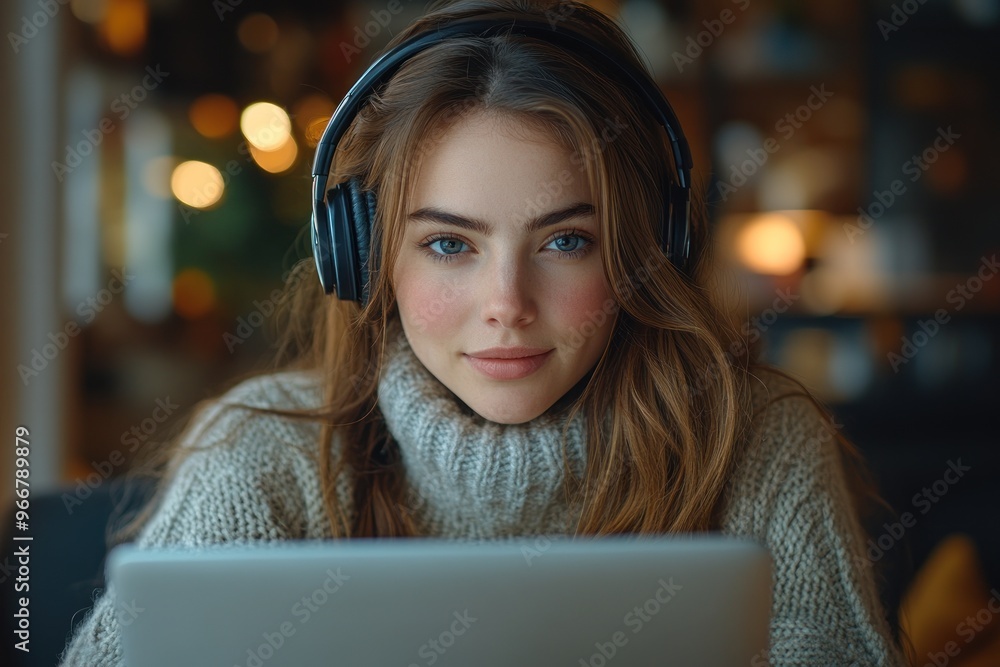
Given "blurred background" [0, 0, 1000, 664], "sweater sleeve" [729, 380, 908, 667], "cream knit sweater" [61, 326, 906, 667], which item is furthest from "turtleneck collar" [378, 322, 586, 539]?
"blurred background" [0, 0, 1000, 664]

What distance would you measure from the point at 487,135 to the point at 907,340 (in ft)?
7.55

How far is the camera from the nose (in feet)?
2.91

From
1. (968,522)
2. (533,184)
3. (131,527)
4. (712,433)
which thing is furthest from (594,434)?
(968,522)

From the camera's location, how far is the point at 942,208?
2.70 meters

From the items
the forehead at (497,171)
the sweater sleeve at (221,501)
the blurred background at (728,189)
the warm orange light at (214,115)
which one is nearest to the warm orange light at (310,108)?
the blurred background at (728,189)

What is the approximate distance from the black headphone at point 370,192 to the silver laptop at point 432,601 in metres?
0.48

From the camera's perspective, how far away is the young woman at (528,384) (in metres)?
0.91

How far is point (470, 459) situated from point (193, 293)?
205 cm

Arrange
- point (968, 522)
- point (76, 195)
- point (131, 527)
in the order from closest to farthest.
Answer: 1. point (131, 527)
2. point (968, 522)
3. point (76, 195)

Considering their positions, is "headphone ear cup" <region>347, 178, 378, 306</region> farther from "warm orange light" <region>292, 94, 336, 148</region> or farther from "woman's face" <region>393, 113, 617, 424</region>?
"warm orange light" <region>292, 94, 336, 148</region>

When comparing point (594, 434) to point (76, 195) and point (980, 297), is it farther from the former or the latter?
point (980, 297)

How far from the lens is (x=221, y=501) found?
1.01 m

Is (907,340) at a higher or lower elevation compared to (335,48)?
lower

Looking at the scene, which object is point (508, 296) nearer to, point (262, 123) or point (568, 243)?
point (568, 243)
